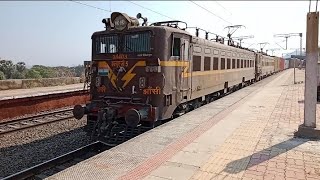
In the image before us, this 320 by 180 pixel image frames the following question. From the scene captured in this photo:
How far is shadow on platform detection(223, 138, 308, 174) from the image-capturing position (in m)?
5.25

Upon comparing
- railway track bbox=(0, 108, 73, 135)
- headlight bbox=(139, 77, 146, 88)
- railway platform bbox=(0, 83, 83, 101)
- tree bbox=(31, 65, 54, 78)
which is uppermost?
tree bbox=(31, 65, 54, 78)

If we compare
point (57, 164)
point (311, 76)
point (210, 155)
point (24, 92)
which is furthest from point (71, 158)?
point (24, 92)

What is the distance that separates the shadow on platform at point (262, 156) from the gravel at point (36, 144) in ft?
16.1

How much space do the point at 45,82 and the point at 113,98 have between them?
17560 millimetres

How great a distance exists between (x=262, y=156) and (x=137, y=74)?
169 inches

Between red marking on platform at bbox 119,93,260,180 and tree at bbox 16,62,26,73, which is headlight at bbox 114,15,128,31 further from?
tree at bbox 16,62,26,73

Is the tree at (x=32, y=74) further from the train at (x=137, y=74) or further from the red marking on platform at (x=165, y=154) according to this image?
the red marking on platform at (x=165, y=154)

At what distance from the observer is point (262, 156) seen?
232 inches

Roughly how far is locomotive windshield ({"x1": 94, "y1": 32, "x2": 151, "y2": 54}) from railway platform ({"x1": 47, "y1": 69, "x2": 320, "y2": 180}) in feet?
7.80

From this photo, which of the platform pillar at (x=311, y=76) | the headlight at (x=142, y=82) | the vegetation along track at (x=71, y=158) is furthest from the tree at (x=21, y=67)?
the platform pillar at (x=311, y=76)

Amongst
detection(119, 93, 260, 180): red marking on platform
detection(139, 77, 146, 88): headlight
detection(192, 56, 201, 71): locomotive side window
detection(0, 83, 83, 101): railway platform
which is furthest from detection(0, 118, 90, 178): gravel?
detection(0, 83, 83, 101): railway platform

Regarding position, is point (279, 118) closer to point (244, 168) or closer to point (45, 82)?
point (244, 168)

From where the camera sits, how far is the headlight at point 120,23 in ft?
30.0

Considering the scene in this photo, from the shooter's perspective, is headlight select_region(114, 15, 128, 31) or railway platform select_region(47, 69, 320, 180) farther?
headlight select_region(114, 15, 128, 31)
